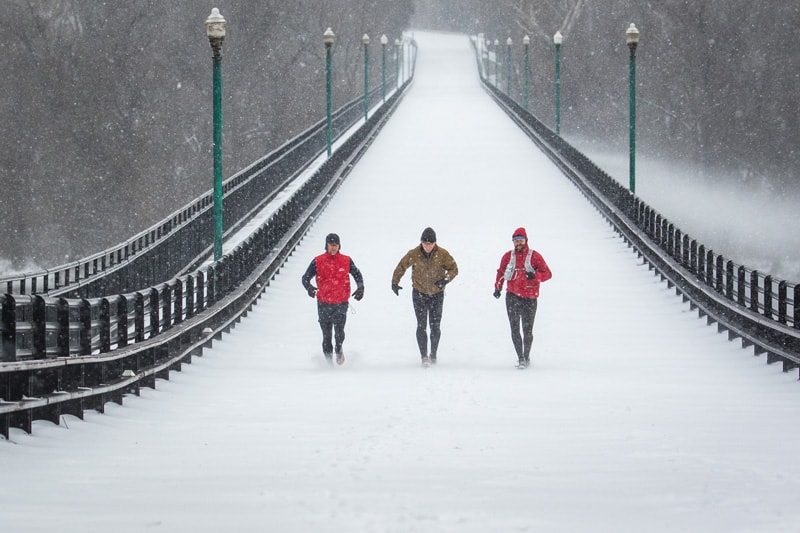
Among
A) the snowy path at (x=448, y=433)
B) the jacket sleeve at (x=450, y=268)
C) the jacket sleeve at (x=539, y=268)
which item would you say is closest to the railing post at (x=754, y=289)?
the snowy path at (x=448, y=433)

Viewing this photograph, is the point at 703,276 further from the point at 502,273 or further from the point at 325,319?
the point at 325,319

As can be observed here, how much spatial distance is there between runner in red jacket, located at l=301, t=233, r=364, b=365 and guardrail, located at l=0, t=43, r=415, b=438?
5.03ft

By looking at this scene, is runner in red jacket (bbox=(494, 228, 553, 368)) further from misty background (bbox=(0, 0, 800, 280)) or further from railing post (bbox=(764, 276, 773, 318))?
misty background (bbox=(0, 0, 800, 280))

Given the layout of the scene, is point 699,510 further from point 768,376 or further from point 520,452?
point 768,376

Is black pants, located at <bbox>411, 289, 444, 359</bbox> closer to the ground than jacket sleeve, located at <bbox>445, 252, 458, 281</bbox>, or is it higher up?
closer to the ground

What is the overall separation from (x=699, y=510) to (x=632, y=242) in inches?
768

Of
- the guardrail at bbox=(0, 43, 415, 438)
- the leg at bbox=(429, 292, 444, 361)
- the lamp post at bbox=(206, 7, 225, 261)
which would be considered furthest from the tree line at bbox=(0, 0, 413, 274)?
the leg at bbox=(429, 292, 444, 361)

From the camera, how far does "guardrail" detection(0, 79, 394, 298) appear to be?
2227 centimetres

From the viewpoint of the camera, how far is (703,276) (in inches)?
797

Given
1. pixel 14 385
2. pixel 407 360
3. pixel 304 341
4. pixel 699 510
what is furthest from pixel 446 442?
pixel 304 341

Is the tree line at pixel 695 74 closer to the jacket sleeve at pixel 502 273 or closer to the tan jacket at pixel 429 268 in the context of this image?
the jacket sleeve at pixel 502 273

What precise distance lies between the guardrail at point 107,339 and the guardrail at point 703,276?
21.3 feet

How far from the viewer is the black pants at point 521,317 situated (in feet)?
46.8

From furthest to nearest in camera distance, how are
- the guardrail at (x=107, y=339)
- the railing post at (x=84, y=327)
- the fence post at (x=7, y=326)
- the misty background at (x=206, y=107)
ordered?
the misty background at (x=206, y=107) < the railing post at (x=84, y=327) < the guardrail at (x=107, y=339) < the fence post at (x=7, y=326)
